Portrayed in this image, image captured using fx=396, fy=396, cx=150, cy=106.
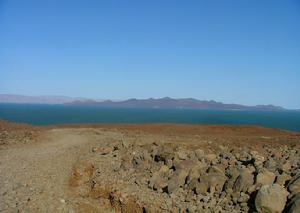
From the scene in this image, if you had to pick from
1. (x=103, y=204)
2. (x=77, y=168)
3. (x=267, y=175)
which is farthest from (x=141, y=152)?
(x=267, y=175)

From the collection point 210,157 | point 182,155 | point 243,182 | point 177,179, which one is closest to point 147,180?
point 177,179

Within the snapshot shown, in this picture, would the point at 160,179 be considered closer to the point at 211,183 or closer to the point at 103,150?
the point at 211,183

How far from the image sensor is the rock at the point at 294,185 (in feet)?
29.0

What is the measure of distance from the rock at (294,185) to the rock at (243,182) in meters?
0.99

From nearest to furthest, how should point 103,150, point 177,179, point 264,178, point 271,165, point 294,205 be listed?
point 294,205 → point 264,178 → point 271,165 → point 177,179 → point 103,150

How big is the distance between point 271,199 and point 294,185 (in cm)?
79

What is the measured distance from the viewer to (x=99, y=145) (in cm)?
1866

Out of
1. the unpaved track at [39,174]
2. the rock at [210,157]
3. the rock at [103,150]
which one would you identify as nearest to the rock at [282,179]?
the rock at [210,157]

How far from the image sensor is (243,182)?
9844 millimetres

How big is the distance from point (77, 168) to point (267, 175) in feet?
24.5

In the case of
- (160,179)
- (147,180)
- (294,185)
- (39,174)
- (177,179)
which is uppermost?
(294,185)

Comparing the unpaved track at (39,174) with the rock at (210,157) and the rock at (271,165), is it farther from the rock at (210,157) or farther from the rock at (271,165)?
the rock at (271,165)

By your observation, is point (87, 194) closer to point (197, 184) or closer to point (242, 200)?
point (197, 184)

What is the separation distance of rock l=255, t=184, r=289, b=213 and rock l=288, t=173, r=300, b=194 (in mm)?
197
